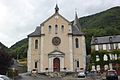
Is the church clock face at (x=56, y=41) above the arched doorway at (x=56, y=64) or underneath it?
above

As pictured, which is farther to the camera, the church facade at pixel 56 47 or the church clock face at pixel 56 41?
the church clock face at pixel 56 41

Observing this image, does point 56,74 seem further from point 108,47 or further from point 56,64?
point 108,47

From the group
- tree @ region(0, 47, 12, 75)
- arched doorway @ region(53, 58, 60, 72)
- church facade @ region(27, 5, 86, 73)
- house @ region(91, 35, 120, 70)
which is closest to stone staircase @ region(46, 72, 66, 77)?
church facade @ region(27, 5, 86, 73)

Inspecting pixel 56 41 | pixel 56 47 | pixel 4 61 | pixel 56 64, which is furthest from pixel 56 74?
pixel 4 61

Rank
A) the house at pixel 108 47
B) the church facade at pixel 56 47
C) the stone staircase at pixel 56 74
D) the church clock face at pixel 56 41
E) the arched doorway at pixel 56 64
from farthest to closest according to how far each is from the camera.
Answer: the house at pixel 108 47
the church clock face at pixel 56 41
the arched doorway at pixel 56 64
the church facade at pixel 56 47
the stone staircase at pixel 56 74

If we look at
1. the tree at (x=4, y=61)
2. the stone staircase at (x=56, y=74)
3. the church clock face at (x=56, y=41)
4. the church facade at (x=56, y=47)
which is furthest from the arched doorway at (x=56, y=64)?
the tree at (x=4, y=61)

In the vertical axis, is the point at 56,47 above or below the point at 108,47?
below

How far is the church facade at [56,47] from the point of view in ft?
196

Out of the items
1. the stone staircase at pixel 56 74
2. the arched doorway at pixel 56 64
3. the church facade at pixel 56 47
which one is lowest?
the stone staircase at pixel 56 74

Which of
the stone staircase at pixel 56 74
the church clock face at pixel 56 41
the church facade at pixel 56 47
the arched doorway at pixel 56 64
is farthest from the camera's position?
the church clock face at pixel 56 41

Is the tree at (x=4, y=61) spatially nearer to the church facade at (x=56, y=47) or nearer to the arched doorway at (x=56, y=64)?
the church facade at (x=56, y=47)

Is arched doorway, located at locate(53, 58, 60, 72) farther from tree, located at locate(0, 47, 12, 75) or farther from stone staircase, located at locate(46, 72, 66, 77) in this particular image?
tree, located at locate(0, 47, 12, 75)

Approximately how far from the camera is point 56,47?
60.2 meters

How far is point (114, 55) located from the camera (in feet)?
218
